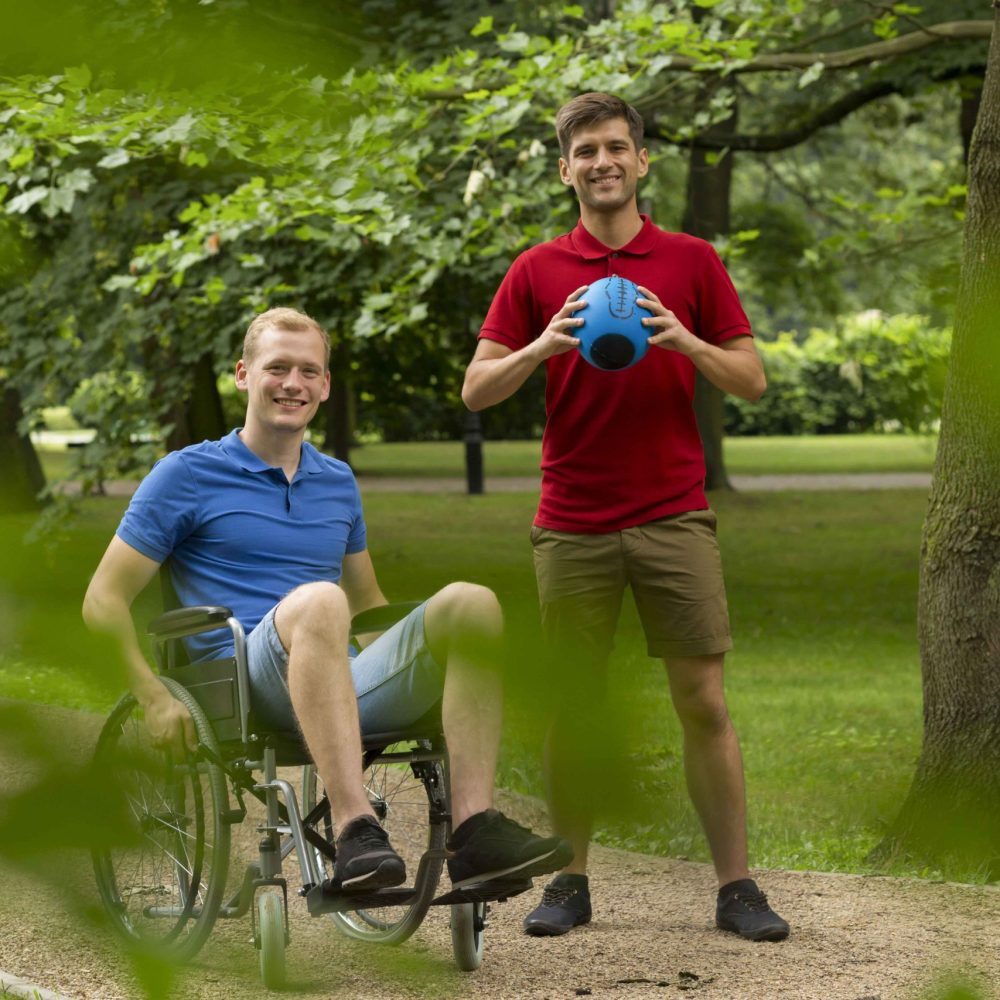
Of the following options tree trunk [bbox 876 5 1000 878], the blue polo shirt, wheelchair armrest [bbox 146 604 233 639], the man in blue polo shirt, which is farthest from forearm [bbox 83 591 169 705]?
tree trunk [bbox 876 5 1000 878]

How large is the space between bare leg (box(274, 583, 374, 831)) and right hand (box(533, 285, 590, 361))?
1.88 ft

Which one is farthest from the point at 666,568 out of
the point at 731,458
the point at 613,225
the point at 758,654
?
the point at 731,458

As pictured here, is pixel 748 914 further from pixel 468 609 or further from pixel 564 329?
pixel 468 609

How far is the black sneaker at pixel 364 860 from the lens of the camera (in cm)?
270

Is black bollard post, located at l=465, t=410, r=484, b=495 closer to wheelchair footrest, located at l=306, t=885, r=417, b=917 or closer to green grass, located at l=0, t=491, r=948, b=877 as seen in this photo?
green grass, located at l=0, t=491, r=948, b=877

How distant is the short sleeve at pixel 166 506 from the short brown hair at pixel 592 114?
1.00 meters

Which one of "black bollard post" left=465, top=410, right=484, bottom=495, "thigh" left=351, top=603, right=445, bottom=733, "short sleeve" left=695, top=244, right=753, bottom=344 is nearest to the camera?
"thigh" left=351, top=603, right=445, bottom=733

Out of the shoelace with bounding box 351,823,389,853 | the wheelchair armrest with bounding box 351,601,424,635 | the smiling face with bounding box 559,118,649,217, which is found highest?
the smiling face with bounding box 559,118,649,217

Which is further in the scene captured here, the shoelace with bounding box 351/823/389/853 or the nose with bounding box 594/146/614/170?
the nose with bounding box 594/146/614/170

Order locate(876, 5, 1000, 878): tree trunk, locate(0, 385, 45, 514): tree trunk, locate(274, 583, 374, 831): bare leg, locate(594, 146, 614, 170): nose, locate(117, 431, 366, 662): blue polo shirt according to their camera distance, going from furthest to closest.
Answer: locate(876, 5, 1000, 878): tree trunk, locate(594, 146, 614, 170): nose, locate(117, 431, 366, 662): blue polo shirt, locate(274, 583, 374, 831): bare leg, locate(0, 385, 45, 514): tree trunk

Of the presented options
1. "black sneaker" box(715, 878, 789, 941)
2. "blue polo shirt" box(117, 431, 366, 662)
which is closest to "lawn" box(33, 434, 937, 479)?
"black sneaker" box(715, 878, 789, 941)

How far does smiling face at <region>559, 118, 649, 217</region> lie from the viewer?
321 centimetres

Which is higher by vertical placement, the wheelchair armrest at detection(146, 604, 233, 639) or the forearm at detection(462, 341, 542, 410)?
the forearm at detection(462, 341, 542, 410)

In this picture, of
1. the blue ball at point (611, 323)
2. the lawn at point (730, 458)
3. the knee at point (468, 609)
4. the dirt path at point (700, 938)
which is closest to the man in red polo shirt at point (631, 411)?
the dirt path at point (700, 938)
